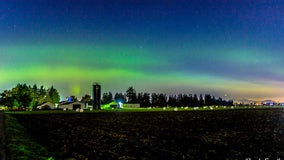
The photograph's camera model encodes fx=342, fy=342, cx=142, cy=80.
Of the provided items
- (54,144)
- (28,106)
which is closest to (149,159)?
(54,144)

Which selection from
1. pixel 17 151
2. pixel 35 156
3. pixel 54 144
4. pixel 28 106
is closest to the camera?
pixel 35 156

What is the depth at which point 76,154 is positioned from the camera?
16750mm

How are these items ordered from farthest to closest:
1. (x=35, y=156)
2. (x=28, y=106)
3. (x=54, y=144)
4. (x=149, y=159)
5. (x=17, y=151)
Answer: (x=28, y=106)
(x=54, y=144)
(x=17, y=151)
(x=35, y=156)
(x=149, y=159)

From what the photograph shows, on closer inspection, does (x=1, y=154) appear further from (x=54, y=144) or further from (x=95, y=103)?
(x=95, y=103)

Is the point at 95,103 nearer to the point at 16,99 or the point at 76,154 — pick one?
the point at 16,99

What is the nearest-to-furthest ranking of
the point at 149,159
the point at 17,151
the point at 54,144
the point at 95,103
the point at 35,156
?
the point at 149,159 < the point at 35,156 < the point at 17,151 < the point at 54,144 < the point at 95,103

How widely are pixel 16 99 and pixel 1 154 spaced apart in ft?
451

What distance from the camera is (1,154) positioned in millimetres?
16016

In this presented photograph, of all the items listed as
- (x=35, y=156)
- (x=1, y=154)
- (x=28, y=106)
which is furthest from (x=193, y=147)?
(x=28, y=106)

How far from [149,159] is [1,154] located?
22.9 feet

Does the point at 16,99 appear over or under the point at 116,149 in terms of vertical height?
over

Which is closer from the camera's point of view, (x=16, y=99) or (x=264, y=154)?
(x=264, y=154)

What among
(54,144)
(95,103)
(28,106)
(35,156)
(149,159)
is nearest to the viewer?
(149,159)

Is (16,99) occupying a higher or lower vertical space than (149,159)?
higher
